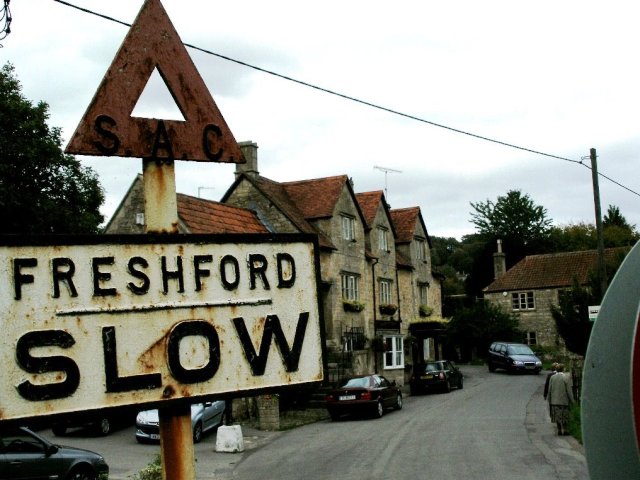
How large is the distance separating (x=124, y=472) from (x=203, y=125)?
55.2ft

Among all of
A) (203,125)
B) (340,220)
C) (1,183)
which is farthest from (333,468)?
(340,220)

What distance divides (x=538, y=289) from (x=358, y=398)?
37.9m

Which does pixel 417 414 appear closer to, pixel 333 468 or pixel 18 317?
pixel 333 468

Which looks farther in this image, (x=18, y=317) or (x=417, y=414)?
(x=417, y=414)

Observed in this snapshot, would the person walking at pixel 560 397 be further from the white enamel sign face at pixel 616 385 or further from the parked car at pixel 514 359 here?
the parked car at pixel 514 359

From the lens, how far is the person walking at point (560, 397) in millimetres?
20094

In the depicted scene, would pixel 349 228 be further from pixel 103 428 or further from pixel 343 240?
pixel 103 428

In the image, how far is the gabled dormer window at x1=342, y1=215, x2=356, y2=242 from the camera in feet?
126

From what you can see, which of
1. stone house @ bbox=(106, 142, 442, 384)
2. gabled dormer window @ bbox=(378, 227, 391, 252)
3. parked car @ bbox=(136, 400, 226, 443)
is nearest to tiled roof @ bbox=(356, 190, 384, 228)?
stone house @ bbox=(106, 142, 442, 384)

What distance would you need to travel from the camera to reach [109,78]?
2.74 m

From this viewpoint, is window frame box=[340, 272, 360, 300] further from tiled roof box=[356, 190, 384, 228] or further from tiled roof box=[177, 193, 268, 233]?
tiled roof box=[177, 193, 268, 233]

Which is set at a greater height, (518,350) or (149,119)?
(149,119)

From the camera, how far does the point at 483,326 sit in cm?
5500

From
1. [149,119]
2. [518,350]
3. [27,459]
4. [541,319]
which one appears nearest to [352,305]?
[518,350]
